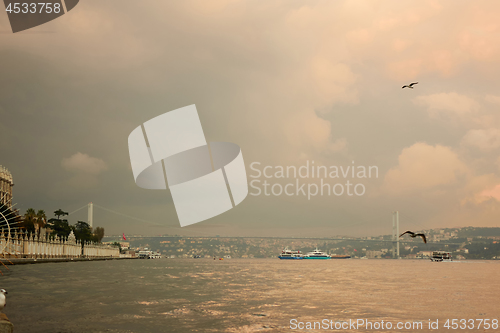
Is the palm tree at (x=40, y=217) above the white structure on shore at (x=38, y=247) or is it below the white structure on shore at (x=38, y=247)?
above

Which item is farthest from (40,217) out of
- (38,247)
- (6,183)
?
(6,183)

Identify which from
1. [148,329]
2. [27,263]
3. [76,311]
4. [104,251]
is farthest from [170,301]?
[104,251]

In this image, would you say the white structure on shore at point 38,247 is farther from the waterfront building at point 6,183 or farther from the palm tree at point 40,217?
the waterfront building at point 6,183

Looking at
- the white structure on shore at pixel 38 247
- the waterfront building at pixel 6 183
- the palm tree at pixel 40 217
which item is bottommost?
the white structure on shore at pixel 38 247

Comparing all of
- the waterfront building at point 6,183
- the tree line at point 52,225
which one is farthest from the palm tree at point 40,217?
the waterfront building at point 6,183

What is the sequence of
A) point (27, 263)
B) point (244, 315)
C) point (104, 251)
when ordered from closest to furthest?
point (244, 315)
point (27, 263)
point (104, 251)

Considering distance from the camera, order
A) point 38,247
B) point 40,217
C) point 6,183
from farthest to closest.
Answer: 1. point 6,183
2. point 40,217
3. point 38,247

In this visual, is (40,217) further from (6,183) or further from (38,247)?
(6,183)

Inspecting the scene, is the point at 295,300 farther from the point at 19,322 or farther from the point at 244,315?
the point at 19,322

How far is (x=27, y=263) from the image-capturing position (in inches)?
2793

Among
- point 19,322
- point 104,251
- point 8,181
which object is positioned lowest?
point 104,251

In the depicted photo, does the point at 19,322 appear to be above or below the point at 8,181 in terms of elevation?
below

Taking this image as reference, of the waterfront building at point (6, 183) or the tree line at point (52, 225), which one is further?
the waterfront building at point (6, 183)

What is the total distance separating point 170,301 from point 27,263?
191 ft
